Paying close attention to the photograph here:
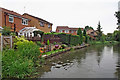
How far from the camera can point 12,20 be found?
25.7 m

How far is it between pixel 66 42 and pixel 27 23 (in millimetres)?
11454

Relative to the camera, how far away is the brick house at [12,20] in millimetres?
22969

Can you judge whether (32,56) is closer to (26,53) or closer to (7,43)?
(26,53)

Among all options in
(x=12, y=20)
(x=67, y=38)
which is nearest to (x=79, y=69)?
(x=67, y=38)

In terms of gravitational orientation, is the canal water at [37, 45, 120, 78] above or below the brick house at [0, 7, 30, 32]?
below

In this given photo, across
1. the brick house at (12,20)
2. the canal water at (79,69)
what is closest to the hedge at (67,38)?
the brick house at (12,20)

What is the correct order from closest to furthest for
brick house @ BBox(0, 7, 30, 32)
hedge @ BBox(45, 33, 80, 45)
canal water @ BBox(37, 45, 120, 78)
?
canal water @ BBox(37, 45, 120, 78)
brick house @ BBox(0, 7, 30, 32)
hedge @ BBox(45, 33, 80, 45)

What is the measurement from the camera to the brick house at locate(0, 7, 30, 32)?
22969 mm

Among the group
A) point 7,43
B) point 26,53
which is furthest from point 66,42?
point 26,53

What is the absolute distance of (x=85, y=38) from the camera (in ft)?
140

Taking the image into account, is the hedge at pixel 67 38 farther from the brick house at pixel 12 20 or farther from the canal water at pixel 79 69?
the canal water at pixel 79 69

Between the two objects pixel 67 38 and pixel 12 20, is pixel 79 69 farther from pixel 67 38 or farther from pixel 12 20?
pixel 12 20

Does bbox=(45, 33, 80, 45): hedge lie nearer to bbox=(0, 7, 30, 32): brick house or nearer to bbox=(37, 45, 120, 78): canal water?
bbox=(0, 7, 30, 32): brick house

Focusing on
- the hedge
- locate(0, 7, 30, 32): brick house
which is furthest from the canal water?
Result: the hedge
